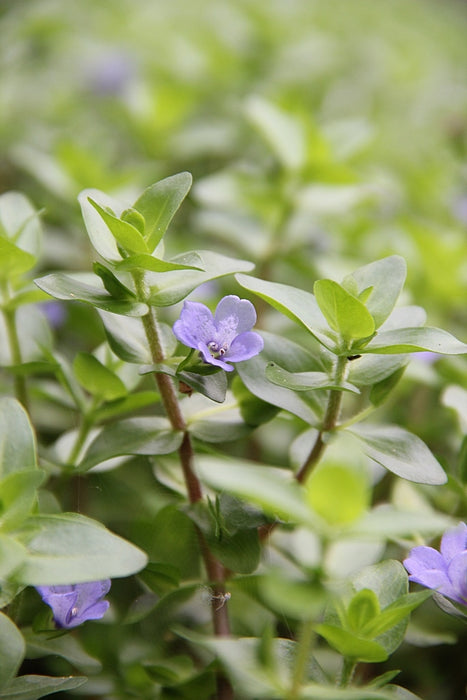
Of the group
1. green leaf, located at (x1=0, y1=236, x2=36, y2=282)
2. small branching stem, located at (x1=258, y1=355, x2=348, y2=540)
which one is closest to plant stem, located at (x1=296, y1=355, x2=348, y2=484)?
small branching stem, located at (x1=258, y1=355, x2=348, y2=540)

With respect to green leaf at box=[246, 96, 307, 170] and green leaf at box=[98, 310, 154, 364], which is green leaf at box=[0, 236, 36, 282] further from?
green leaf at box=[246, 96, 307, 170]

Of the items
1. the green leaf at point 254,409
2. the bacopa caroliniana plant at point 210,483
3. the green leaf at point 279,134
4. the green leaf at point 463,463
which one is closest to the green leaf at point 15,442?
the bacopa caroliniana plant at point 210,483

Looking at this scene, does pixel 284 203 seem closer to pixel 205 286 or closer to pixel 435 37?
pixel 205 286

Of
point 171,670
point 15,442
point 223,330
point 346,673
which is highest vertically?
point 223,330

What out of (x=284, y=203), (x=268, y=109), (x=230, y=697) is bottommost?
(x=230, y=697)

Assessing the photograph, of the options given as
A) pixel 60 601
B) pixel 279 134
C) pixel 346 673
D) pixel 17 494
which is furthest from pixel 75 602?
pixel 279 134

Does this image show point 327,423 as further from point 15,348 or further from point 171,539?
point 15,348

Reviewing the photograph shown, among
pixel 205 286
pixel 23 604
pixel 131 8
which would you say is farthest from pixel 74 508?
pixel 131 8
